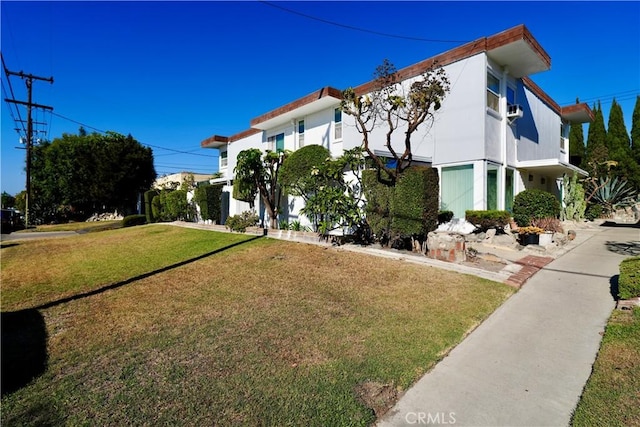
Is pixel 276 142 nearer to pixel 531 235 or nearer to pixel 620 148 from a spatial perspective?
pixel 531 235

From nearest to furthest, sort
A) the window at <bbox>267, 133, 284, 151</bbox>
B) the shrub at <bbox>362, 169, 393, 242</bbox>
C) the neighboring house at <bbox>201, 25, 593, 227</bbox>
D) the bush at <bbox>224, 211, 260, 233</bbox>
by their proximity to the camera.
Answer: the shrub at <bbox>362, 169, 393, 242</bbox> < the neighboring house at <bbox>201, 25, 593, 227</bbox> < the bush at <bbox>224, 211, 260, 233</bbox> < the window at <bbox>267, 133, 284, 151</bbox>

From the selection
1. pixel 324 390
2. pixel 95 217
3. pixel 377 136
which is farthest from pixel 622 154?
pixel 95 217

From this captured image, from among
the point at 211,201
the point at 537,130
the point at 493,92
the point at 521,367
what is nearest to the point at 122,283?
the point at 521,367

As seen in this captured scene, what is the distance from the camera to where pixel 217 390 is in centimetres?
296

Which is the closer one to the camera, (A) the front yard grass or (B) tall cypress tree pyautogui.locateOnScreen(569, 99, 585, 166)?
(A) the front yard grass

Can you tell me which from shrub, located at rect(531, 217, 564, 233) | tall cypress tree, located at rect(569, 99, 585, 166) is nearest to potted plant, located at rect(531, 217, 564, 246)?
shrub, located at rect(531, 217, 564, 233)

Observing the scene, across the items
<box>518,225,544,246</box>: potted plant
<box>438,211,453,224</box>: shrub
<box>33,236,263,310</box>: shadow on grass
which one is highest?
<box>438,211,453,224</box>: shrub

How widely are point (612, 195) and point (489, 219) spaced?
1447 cm

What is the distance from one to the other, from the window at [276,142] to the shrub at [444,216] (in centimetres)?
1119

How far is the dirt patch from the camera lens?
9.17 feet

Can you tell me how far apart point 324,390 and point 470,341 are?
222 centimetres

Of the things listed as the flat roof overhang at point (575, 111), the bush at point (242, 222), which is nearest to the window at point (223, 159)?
the bush at point (242, 222)

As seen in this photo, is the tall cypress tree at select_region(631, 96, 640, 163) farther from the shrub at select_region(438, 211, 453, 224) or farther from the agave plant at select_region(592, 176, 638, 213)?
the shrub at select_region(438, 211, 453, 224)

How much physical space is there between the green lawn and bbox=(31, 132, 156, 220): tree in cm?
3371
